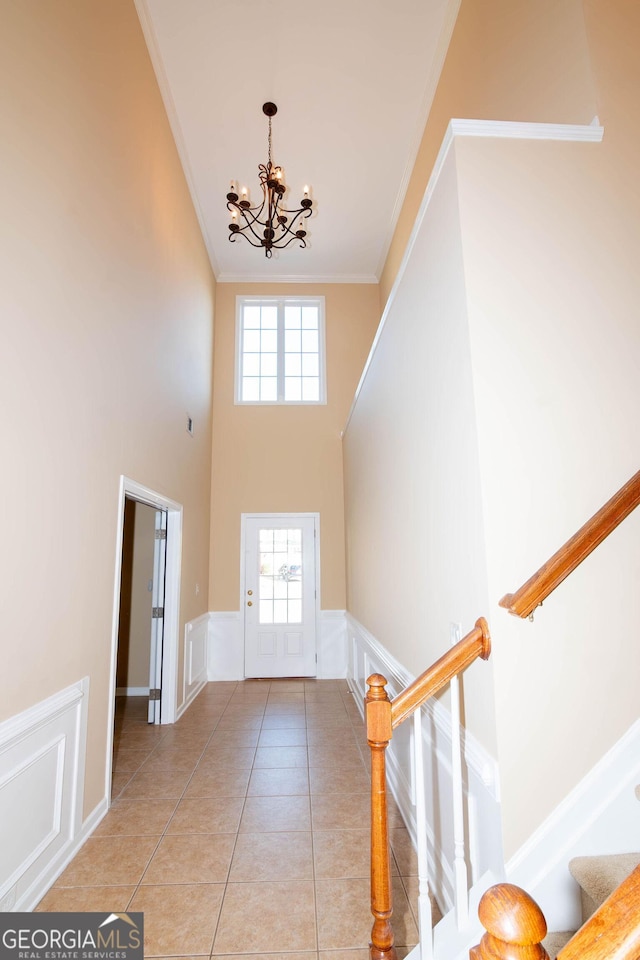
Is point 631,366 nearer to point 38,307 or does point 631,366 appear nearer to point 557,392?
point 557,392

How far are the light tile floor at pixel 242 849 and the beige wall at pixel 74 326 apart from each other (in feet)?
1.62

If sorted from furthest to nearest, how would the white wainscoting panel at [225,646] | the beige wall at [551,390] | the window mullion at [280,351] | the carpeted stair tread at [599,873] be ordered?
the window mullion at [280,351]
the white wainscoting panel at [225,646]
the beige wall at [551,390]
the carpeted stair tread at [599,873]

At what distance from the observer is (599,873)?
1.41 meters

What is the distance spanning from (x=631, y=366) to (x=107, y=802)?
352 cm

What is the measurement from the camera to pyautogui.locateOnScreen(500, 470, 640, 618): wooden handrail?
4.82 ft

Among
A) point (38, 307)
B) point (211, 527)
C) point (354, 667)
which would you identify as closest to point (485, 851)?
point (38, 307)

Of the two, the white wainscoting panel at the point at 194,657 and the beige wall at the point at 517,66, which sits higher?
the beige wall at the point at 517,66

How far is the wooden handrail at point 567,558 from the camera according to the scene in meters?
1.47

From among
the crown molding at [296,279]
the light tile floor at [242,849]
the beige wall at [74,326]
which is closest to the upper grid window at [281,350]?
the crown molding at [296,279]

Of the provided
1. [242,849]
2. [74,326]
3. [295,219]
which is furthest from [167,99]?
[242,849]

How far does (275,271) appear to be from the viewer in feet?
23.4

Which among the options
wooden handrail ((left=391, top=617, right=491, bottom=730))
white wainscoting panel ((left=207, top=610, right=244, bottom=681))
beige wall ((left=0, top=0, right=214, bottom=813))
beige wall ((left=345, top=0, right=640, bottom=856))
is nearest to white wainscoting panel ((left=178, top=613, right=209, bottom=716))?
white wainscoting panel ((left=207, top=610, right=244, bottom=681))

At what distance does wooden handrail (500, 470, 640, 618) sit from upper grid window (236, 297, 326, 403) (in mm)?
5672

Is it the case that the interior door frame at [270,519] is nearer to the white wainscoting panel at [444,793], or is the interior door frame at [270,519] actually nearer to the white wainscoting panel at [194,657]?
the white wainscoting panel at [194,657]
